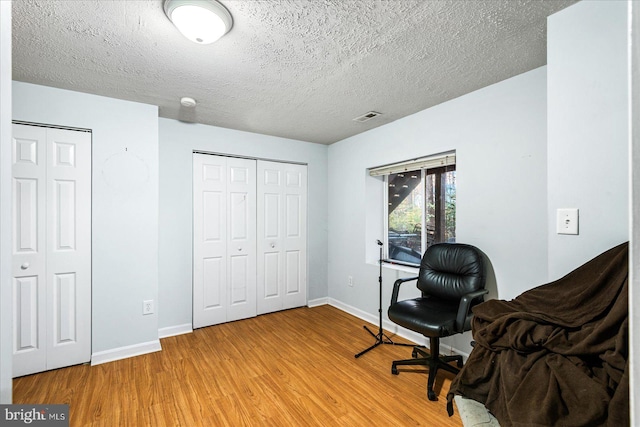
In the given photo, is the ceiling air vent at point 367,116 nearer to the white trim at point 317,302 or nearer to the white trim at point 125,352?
the white trim at point 317,302

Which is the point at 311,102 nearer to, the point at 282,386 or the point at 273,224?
the point at 273,224

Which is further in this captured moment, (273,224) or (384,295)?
(273,224)

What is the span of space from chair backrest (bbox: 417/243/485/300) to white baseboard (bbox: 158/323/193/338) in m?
2.51

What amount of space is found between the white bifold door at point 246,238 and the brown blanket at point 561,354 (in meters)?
2.80

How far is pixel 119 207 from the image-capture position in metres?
2.72

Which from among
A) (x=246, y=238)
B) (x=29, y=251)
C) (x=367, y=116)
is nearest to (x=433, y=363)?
(x=367, y=116)

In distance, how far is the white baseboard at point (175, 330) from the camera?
3.21 metres

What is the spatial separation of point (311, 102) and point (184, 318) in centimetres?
267

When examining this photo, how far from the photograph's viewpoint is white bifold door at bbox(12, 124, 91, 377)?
94.6 inches

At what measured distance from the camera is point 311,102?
111 inches

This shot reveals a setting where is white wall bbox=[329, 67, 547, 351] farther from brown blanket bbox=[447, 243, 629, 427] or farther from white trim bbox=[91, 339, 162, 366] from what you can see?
white trim bbox=[91, 339, 162, 366]

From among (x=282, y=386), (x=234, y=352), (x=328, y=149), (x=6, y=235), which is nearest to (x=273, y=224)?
(x=328, y=149)

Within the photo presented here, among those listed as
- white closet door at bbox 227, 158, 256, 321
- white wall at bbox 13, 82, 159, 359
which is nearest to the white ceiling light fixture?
white wall at bbox 13, 82, 159, 359

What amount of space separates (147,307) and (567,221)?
3.25m
